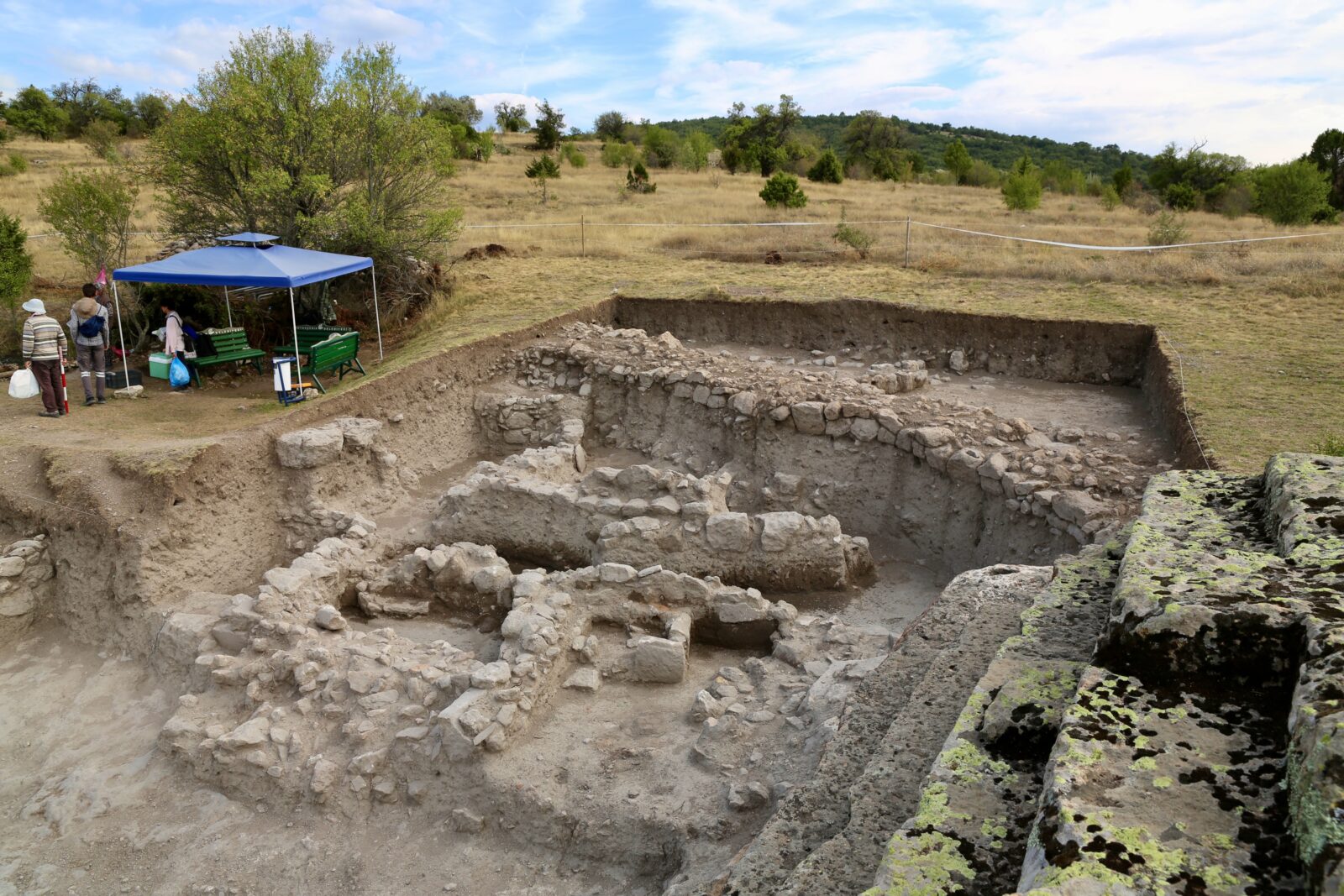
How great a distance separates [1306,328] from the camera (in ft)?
41.4

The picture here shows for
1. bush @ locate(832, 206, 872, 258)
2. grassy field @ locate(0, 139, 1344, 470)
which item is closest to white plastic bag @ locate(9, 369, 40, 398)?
grassy field @ locate(0, 139, 1344, 470)

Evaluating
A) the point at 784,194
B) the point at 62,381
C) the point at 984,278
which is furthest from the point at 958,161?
the point at 62,381

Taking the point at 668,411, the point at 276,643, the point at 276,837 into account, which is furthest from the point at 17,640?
the point at 668,411

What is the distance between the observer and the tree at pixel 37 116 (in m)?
41.1

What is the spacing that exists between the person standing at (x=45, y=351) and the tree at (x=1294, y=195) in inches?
1228

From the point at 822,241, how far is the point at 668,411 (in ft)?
34.9

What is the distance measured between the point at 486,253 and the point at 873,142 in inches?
1468

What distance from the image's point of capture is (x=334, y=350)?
1174cm

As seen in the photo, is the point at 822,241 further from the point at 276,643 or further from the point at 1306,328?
the point at 276,643

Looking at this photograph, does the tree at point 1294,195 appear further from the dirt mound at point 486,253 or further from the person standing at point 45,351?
the person standing at point 45,351

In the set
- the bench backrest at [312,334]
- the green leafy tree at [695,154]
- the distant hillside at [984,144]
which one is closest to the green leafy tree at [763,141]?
the green leafy tree at [695,154]

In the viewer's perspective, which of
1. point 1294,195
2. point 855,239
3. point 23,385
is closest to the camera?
point 23,385

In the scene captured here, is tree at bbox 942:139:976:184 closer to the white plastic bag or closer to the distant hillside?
the distant hillside

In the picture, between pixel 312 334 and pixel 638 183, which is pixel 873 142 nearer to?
pixel 638 183
